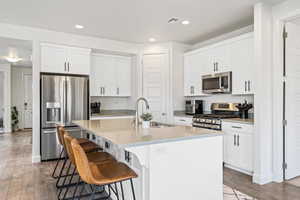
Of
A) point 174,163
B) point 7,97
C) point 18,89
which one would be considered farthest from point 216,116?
point 18,89

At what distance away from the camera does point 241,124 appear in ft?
10.8

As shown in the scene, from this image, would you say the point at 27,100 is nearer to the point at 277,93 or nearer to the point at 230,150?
the point at 230,150

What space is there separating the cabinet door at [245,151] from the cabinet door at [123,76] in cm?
302

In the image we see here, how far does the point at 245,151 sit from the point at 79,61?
3713 mm

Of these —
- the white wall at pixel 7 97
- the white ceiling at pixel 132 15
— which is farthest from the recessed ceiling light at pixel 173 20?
the white wall at pixel 7 97

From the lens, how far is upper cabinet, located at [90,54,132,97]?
496cm

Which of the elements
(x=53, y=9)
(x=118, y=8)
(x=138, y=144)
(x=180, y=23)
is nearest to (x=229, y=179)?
(x=138, y=144)

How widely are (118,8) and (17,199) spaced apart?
118 inches

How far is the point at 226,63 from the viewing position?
393 centimetres

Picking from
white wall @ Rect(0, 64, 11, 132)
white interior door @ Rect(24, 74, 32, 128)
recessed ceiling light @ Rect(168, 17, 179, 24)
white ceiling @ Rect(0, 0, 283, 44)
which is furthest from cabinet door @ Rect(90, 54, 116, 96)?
white interior door @ Rect(24, 74, 32, 128)

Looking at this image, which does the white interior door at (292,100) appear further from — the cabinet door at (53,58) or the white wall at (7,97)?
the white wall at (7,97)

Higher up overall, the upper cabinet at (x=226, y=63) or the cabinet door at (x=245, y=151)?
the upper cabinet at (x=226, y=63)

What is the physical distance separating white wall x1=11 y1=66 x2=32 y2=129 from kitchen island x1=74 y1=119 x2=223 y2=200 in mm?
7658

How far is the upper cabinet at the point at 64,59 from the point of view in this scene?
410 cm
